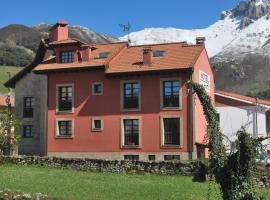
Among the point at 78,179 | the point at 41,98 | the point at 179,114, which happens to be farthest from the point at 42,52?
the point at 78,179

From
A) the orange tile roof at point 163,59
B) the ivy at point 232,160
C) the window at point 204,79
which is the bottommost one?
the ivy at point 232,160

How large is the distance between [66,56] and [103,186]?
74.9 feet

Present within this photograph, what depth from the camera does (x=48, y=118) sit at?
46.3m

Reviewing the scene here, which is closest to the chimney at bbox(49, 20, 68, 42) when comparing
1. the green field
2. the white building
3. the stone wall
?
the stone wall

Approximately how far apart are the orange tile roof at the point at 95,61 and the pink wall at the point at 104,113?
2.65ft

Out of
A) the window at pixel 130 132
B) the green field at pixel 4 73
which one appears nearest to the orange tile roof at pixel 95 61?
the window at pixel 130 132

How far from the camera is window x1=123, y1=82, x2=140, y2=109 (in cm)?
4375

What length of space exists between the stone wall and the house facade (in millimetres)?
6283

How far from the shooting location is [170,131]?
42688mm

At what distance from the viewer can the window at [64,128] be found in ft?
150

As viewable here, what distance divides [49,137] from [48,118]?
1719mm

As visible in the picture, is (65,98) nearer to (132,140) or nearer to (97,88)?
(97,88)

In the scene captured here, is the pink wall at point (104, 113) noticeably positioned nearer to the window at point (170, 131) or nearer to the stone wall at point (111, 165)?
the window at point (170, 131)

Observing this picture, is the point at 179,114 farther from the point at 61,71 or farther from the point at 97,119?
the point at 61,71
